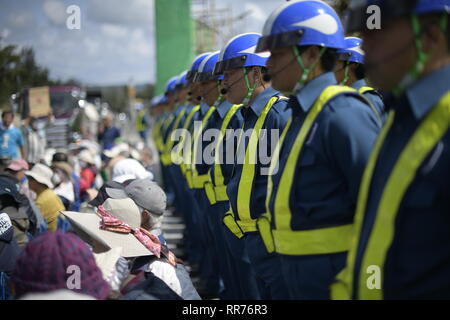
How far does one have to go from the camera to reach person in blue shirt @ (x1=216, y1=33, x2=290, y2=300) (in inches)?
156

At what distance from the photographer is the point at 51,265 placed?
90.2 inches

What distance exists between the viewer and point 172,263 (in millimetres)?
3559

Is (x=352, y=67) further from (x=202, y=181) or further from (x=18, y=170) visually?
(x=18, y=170)

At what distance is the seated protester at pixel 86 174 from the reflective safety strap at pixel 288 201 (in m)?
5.79

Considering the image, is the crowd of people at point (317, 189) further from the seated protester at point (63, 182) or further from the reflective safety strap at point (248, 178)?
the seated protester at point (63, 182)

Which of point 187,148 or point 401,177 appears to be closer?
point 401,177

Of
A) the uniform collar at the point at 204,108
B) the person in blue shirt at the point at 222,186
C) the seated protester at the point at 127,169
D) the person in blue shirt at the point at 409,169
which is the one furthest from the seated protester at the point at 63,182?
the person in blue shirt at the point at 409,169

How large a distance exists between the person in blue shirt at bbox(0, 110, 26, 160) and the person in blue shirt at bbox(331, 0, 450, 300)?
10.9 metres

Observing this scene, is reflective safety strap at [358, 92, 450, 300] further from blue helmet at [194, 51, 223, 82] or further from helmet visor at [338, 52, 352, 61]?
blue helmet at [194, 51, 223, 82]

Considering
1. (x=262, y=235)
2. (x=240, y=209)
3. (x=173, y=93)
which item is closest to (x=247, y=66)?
(x=240, y=209)

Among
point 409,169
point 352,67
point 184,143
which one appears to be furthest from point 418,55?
point 184,143

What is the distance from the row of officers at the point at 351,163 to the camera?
2.11 m

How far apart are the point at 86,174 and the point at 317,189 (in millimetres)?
6822
